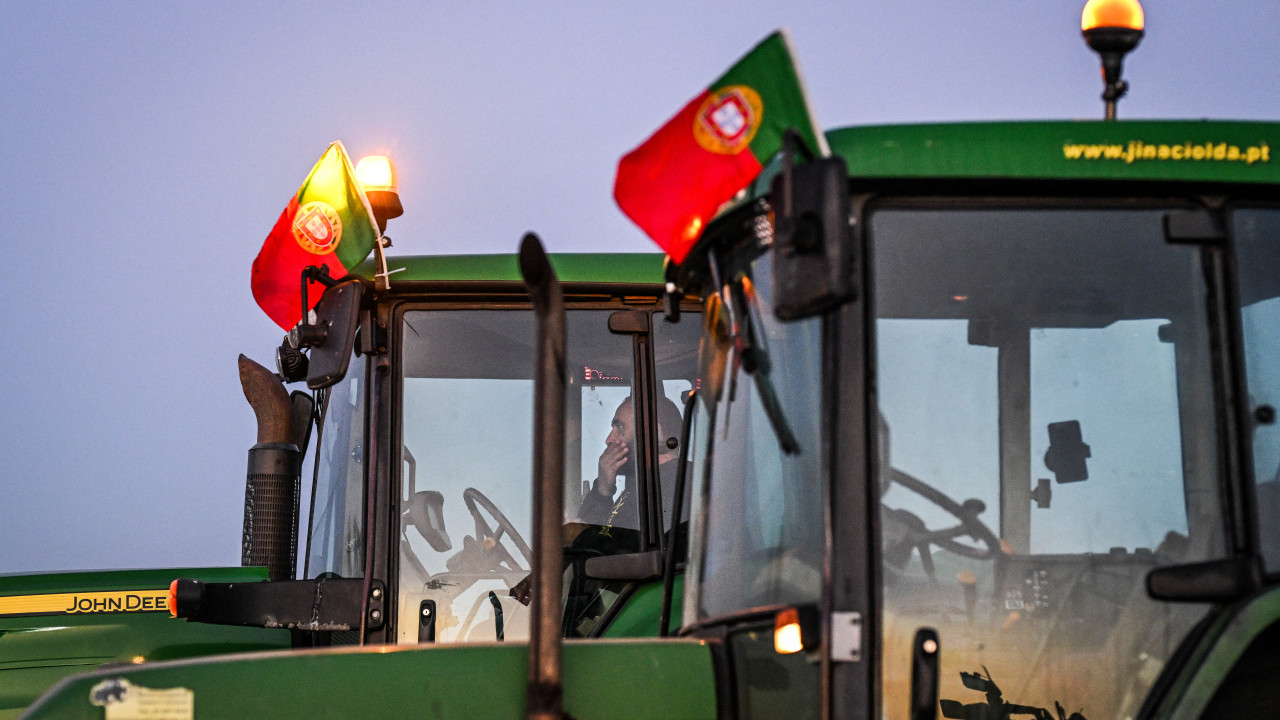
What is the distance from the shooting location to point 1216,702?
2867mm

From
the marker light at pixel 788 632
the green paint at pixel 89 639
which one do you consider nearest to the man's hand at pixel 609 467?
the green paint at pixel 89 639

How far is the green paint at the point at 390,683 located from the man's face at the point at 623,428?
1.99 meters

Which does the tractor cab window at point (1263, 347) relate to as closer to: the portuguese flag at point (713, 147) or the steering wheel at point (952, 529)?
the steering wheel at point (952, 529)

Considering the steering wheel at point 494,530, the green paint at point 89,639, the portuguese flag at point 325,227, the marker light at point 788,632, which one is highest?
the portuguese flag at point 325,227

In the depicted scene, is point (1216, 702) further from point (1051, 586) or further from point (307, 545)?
point (307, 545)

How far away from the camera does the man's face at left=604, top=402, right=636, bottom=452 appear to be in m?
4.95

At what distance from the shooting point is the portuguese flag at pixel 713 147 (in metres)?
2.76

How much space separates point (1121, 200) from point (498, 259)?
260 centimetres

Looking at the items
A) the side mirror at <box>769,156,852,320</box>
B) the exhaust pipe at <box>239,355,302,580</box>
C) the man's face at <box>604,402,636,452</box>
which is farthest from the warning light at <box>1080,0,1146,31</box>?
the exhaust pipe at <box>239,355,302,580</box>

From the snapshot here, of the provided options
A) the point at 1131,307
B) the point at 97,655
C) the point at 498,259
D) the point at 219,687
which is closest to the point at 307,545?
the point at 97,655

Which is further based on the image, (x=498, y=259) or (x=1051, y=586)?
(x=498, y=259)

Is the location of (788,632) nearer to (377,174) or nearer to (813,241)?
(813,241)

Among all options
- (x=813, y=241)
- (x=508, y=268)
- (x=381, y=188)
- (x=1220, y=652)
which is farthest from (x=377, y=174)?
(x=1220, y=652)

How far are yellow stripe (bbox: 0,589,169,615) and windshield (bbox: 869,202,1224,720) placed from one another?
11.7ft
